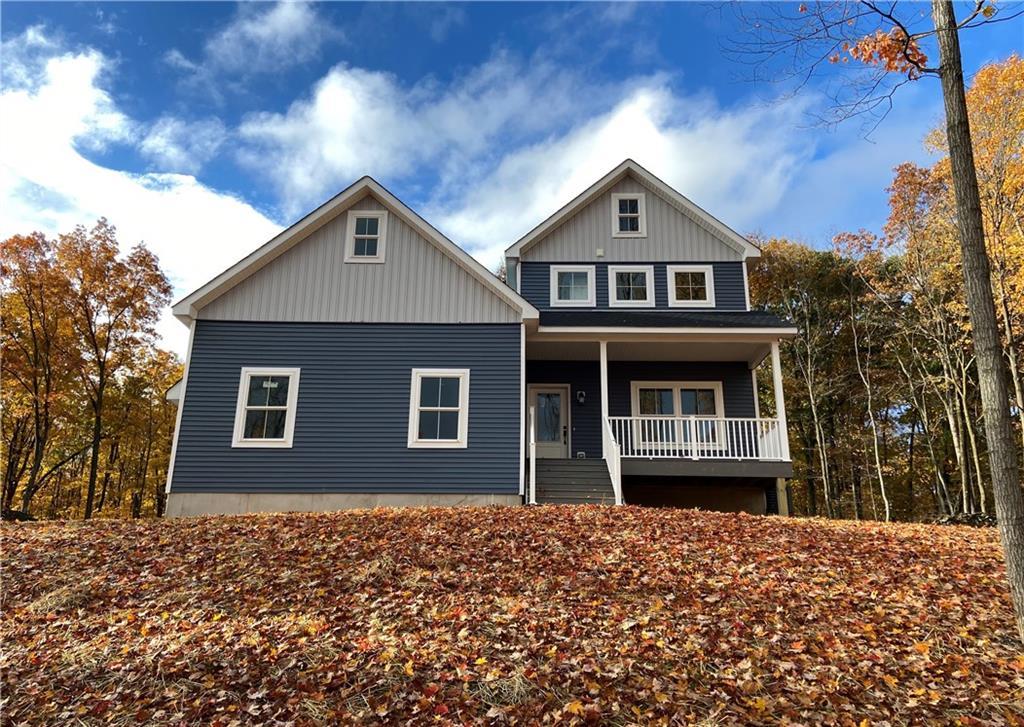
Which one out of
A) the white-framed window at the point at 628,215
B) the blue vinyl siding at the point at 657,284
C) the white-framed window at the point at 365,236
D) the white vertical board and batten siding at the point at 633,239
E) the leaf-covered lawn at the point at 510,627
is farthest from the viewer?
→ the white-framed window at the point at 628,215

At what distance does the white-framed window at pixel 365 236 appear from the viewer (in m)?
12.6

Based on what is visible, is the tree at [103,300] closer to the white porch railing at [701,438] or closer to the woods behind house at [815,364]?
the woods behind house at [815,364]

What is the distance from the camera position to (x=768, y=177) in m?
13.5

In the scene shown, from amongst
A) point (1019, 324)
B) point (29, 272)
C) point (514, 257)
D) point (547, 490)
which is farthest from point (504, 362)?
point (29, 272)

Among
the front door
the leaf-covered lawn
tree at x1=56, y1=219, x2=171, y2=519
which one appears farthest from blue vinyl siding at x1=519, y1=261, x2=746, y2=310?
tree at x1=56, y1=219, x2=171, y2=519

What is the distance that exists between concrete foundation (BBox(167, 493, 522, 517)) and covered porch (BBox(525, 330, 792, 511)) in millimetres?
1777

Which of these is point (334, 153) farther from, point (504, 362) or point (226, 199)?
point (504, 362)

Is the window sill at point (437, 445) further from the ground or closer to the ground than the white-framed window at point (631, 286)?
closer to the ground

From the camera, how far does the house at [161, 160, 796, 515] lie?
11.5m

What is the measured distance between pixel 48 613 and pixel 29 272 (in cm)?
1982

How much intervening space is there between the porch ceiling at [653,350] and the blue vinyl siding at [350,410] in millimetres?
2134

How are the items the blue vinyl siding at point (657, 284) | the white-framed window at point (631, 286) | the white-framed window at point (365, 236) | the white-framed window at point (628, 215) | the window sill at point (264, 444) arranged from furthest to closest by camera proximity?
the white-framed window at point (628, 215) < the white-framed window at point (631, 286) < the blue vinyl siding at point (657, 284) < the white-framed window at point (365, 236) < the window sill at point (264, 444)

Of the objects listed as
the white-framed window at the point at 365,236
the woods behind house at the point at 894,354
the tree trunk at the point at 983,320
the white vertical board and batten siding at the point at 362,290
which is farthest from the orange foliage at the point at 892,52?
the woods behind house at the point at 894,354

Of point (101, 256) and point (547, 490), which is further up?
point (101, 256)
